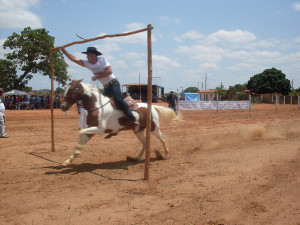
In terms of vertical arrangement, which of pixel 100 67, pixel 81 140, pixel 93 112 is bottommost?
pixel 81 140

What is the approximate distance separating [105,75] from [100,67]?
0.23 meters

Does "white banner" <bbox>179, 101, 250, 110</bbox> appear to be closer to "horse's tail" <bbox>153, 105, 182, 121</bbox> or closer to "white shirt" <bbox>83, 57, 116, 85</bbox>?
"horse's tail" <bbox>153, 105, 182, 121</bbox>

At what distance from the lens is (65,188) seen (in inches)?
190

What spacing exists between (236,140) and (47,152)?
6371 mm

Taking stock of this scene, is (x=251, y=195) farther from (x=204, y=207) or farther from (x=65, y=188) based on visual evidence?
(x=65, y=188)

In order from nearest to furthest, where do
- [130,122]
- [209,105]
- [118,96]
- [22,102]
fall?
[118,96] < [130,122] < [22,102] < [209,105]

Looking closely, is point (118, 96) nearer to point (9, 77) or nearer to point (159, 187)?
point (159, 187)

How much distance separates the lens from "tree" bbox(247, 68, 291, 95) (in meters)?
59.0

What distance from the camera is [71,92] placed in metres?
6.27

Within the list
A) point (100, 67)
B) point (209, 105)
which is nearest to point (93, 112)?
point (100, 67)

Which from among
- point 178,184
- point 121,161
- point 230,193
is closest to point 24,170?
point 121,161

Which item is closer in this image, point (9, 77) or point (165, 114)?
point (165, 114)

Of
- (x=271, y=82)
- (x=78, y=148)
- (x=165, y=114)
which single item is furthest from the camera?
(x=271, y=82)

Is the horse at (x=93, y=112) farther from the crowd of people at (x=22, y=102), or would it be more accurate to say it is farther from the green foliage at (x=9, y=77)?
the green foliage at (x=9, y=77)
